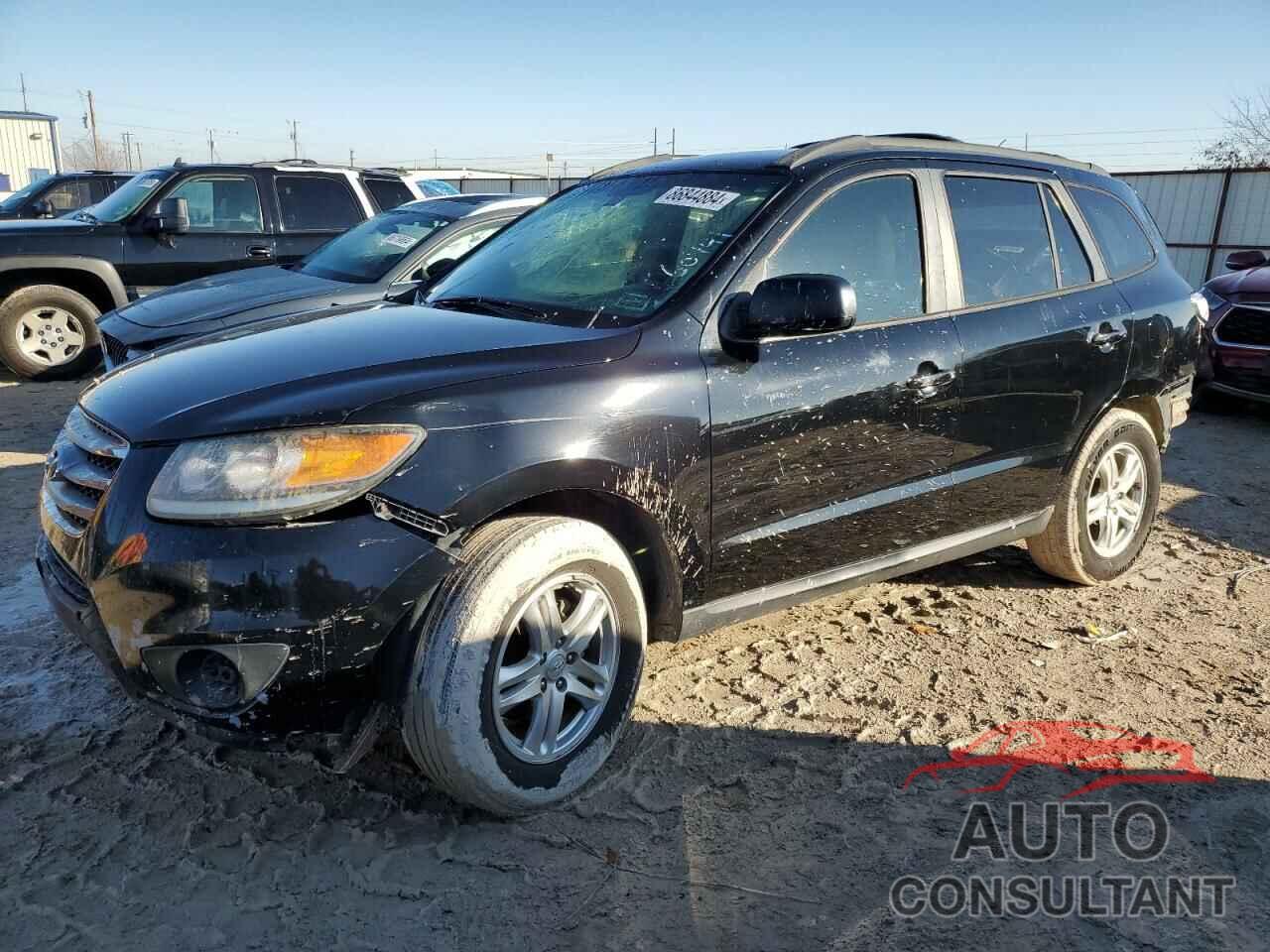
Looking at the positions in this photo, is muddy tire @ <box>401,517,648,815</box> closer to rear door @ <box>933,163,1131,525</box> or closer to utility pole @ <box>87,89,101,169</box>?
rear door @ <box>933,163,1131,525</box>

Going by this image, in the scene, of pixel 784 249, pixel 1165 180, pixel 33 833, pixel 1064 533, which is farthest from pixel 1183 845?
pixel 1165 180

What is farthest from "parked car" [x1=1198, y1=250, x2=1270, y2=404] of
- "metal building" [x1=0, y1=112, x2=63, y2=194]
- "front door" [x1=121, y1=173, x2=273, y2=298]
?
"metal building" [x1=0, y1=112, x2=63, y2=194]

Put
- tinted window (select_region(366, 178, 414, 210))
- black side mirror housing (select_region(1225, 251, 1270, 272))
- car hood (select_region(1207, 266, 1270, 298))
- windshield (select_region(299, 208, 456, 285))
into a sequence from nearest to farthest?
windshield (select_region(299, 208, 456, 285)), car hood (select_region(1207, 266, 1270, 298)), black side mirror housing (select_region(1225, 251, 1270, 272)), tinted window (select_region(366, 178, 414, 210))

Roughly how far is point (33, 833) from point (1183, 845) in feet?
9.60

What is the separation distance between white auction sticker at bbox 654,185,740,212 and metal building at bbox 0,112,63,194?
45.9 metres

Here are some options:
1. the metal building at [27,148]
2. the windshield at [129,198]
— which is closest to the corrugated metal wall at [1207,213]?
the windshield at [129,198]

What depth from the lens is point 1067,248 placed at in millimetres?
3877

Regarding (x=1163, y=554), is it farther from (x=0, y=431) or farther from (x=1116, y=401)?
(x=0, y=431)

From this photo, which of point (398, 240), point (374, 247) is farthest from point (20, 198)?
point (398, 240)

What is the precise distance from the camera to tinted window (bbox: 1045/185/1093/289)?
3.83 m

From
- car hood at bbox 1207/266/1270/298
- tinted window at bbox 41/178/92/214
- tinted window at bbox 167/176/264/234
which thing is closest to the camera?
car hood at bbox 1207/266/1270/298

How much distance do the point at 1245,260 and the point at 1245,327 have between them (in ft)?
3.09

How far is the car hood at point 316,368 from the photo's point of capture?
7.50 ft

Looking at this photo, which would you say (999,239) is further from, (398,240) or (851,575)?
(398,240)
